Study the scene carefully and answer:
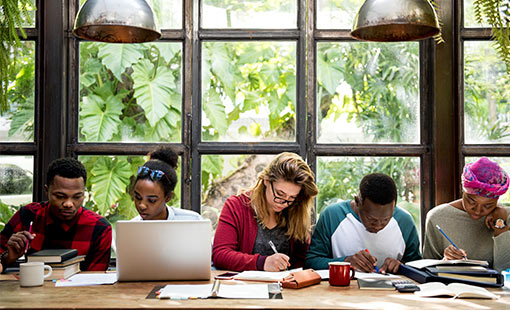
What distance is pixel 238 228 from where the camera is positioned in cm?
328

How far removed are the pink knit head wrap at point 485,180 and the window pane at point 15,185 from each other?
2.92 meters

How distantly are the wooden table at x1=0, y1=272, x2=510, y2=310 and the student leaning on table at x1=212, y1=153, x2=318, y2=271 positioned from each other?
835mm

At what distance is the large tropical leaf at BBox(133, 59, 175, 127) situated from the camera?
13.1 ft

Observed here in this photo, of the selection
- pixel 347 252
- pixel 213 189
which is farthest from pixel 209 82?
pixel 347 252

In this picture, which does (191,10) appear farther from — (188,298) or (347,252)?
(188,298)

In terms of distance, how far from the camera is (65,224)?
10.7 ft

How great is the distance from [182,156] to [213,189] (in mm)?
328

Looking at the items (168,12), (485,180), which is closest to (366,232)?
(485,180)

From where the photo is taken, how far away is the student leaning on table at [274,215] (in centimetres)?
319

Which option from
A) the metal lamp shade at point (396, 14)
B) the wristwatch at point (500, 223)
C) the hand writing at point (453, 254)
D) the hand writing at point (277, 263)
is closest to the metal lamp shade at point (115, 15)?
the metal lamp shade at point (396, 14)

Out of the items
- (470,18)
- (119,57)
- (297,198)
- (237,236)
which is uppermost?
(470,18)

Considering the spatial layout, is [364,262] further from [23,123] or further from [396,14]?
[23,123]

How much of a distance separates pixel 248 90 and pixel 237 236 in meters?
1.21

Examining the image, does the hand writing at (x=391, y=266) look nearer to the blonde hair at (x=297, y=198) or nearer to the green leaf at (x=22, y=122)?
the blonde hair at (x=297, y=198)
